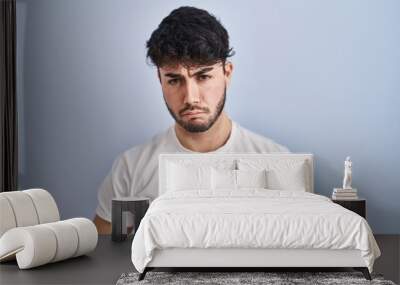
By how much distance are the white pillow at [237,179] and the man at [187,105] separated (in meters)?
0.60

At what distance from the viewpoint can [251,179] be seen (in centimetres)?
630

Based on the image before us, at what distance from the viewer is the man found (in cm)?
681

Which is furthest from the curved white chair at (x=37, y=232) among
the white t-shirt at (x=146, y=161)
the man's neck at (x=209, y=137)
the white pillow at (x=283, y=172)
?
the white pillow at (x=283, y=172)

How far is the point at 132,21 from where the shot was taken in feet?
22.9

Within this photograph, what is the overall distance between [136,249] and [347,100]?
3211 millimetres

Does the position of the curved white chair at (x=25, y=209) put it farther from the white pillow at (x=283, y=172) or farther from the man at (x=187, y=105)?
the white pillow at (x=283, y=172)

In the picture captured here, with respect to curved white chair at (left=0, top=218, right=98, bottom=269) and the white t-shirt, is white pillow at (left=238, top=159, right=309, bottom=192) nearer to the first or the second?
the white t-shirt

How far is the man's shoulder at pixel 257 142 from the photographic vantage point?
6.91 m

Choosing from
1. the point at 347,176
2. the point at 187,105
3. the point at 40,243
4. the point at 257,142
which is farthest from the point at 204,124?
the point at 40,243

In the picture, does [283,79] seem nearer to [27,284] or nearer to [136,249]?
[136,249]

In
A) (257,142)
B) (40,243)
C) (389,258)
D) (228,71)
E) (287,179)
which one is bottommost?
(389,258)

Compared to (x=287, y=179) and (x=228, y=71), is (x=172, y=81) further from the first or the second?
(x=287, y=179)

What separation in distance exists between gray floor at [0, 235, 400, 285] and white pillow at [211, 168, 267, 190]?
1.08 meters

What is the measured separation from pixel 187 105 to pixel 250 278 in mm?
2571
